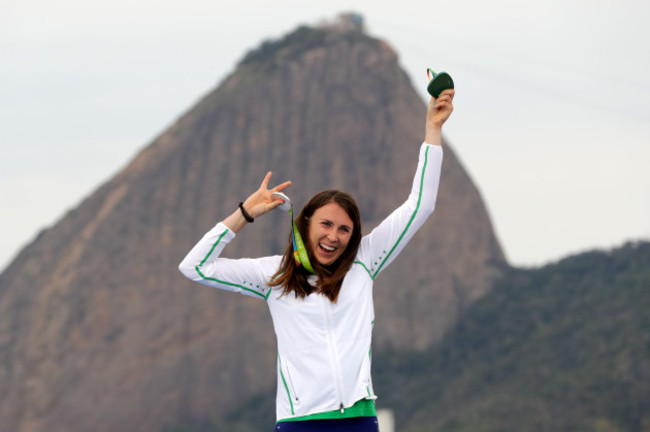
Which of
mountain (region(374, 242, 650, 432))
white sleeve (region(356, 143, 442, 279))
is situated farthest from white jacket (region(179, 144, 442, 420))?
mountain (region(374, 242, 650, 432))

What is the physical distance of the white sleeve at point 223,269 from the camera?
4305mm

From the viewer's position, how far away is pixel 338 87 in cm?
4866

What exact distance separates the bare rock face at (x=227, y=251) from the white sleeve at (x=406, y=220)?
37728 millimetres

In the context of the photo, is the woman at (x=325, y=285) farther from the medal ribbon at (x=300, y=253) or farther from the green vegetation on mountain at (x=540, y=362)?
the green vegetation on mountain at (x=540, y=362)

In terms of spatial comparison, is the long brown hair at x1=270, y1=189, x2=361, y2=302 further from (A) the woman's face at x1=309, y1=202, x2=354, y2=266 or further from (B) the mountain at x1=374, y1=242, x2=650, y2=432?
(B) the mountain at x1=374, y1=242, x2=650, y2=432

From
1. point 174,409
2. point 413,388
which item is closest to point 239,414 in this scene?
point 174,409

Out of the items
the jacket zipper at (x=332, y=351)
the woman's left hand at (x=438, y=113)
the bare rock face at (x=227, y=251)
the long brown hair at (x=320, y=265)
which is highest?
the bare rock face at (x=227, y=251)

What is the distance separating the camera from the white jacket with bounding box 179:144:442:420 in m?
4.05

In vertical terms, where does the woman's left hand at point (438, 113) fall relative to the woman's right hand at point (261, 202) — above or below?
above

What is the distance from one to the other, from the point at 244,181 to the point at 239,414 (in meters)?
9.29

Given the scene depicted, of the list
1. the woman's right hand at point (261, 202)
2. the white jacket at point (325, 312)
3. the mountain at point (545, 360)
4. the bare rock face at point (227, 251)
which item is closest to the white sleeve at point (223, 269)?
the white jacket at point (325, 312)

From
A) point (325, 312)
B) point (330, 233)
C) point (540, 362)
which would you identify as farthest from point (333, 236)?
point (540, 362)

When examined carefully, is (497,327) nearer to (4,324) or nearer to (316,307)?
(4,324)

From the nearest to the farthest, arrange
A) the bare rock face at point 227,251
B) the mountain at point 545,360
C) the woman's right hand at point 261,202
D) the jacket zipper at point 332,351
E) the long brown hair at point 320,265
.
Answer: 1. the jacket zipper at point 332,351
2. the long brown hair at point 320,265
3. the woman's right hand at point 261,202
4. the mountain at point 545,360
5. the bare rock face at point 227,251
